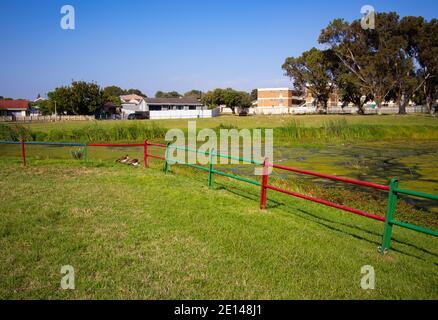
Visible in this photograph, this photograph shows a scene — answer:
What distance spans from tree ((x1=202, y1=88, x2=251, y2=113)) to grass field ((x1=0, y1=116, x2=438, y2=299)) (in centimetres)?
7181

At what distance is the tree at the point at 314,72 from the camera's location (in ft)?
196

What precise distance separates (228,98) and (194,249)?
249 ft

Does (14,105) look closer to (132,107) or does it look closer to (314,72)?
(132,107)

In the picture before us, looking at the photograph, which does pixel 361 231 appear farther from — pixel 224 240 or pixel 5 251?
pixel 5 251

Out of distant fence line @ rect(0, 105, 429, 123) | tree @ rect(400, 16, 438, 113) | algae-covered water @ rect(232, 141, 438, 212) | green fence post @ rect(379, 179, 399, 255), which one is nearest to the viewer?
green fence post @ rect(379, 179, 399, 255)

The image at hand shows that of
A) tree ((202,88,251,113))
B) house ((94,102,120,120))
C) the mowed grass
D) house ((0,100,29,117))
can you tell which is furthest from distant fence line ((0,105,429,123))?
the mowed grass

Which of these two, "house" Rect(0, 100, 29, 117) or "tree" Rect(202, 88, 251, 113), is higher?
"tree" Rect(202, 88, 251, 113)

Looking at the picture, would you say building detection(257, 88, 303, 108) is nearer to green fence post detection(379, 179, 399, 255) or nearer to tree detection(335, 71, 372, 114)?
tree detection(335, 71, 372, 114)

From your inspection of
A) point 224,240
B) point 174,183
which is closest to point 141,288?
point 224,240

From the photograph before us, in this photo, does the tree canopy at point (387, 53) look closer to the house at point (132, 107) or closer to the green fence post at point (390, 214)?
the house at point (132, 107)

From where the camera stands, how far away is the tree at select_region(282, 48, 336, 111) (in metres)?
59.9

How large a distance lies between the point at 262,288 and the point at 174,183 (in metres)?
5.90

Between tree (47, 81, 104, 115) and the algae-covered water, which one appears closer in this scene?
the algae-covered water

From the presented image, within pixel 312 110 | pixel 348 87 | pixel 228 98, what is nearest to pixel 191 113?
pixel 228 98
